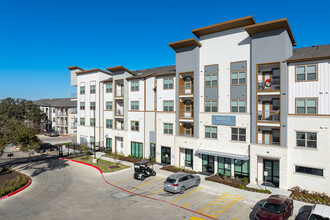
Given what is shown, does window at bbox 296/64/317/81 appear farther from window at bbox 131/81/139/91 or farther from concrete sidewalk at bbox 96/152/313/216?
window at bbox 131/81/139/91

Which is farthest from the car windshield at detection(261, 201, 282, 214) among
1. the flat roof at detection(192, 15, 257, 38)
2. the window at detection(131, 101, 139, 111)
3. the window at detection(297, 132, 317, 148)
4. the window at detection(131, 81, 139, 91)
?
the window at detection(131, 81, 139, 91)

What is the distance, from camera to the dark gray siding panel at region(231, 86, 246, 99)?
2338cm

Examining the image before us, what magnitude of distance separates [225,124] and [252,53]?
8.09 m

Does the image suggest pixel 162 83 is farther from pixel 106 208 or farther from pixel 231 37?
pixel 106 208

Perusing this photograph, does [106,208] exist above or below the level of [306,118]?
below

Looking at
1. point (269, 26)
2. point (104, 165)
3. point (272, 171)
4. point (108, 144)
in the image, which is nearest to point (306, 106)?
point (272, 171)

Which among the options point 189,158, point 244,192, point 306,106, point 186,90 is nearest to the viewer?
point 244,192

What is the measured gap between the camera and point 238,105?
2375 centimetres

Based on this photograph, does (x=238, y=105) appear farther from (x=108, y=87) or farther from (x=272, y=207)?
(x=108, y=87)

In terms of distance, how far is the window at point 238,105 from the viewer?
23.5 m

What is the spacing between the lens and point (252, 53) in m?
22.5

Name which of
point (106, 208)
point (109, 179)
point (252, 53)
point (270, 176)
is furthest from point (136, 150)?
point (252, 53)

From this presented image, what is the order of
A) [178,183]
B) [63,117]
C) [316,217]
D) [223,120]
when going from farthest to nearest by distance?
[63,117]
[223,120]
[178,183]
[316,217]

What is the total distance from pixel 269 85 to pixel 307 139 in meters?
6.21
